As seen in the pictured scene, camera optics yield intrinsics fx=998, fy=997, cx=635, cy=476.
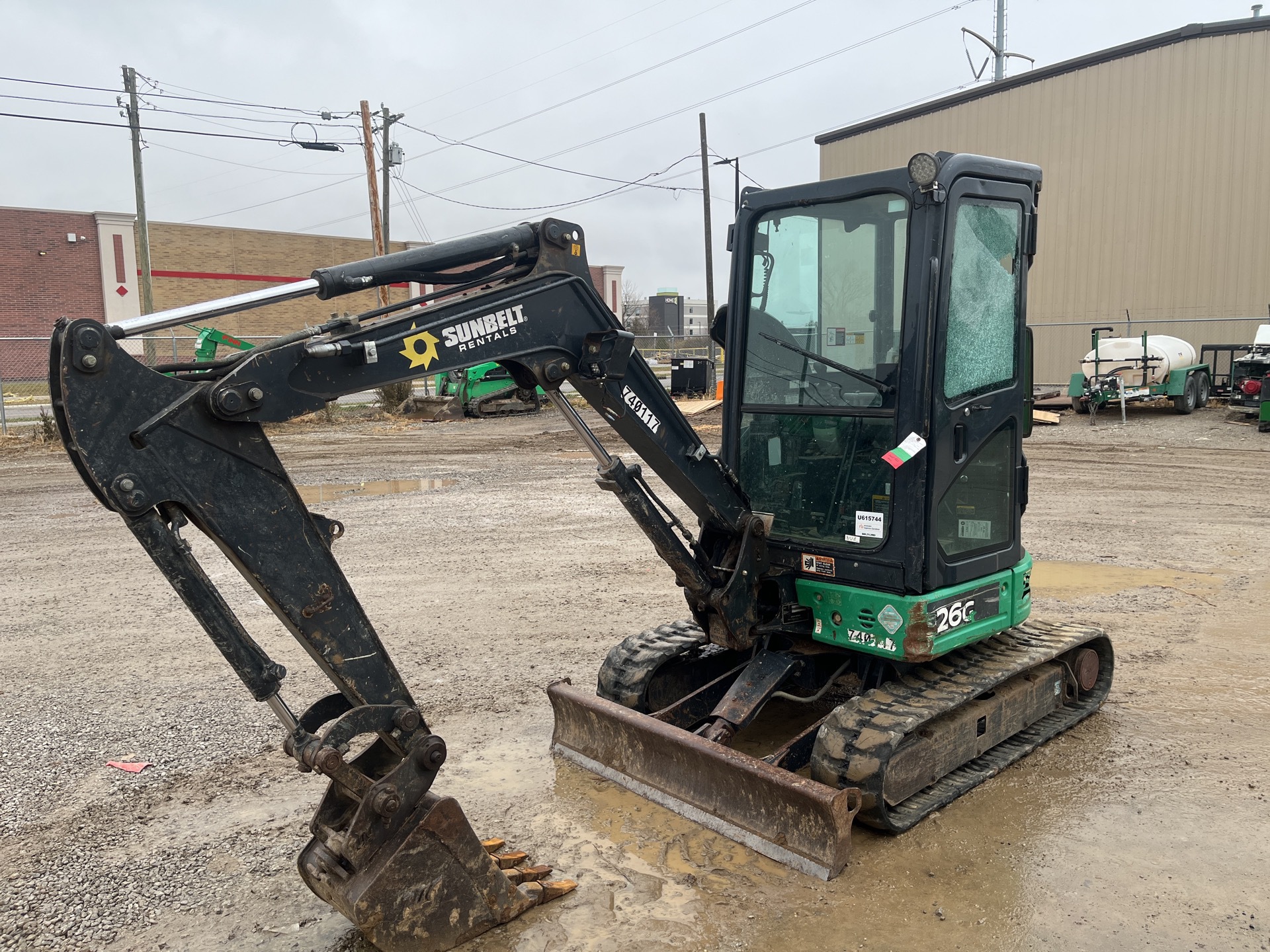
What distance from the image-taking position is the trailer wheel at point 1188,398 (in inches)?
762

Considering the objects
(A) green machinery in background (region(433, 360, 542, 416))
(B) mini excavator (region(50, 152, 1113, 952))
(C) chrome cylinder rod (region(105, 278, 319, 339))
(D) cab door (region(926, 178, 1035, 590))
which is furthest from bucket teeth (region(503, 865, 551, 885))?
(A) green machinery in background (region(433, 360, 542, 416))

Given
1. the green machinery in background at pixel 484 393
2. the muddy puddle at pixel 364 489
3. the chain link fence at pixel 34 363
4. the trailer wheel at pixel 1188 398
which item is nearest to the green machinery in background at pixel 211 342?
the chain link fence at pixel 34 363

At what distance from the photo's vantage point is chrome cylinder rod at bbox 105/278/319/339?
2.87 metres

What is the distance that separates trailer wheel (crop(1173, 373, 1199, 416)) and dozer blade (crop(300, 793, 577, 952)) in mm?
19434

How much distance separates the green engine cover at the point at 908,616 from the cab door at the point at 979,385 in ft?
0.32

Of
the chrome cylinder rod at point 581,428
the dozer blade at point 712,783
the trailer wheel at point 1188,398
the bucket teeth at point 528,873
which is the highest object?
the chrome cylinder rod at point 581,428

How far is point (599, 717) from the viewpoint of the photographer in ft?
16.1

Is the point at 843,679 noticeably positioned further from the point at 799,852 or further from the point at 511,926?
the point at 511,926

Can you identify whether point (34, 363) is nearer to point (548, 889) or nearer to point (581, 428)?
point (581, 428)

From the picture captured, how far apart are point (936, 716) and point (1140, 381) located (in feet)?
57.0

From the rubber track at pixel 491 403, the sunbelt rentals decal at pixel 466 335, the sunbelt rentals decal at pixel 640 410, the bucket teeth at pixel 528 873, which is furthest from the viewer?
the rubber track at pixel 491 403

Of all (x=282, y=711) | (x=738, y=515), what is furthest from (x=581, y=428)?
(x=282, y=711)

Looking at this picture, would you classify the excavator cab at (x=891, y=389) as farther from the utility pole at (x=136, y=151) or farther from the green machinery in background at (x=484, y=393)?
the utility pole at (x=136, y=151)

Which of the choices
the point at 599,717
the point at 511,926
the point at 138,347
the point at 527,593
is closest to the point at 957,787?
the point at 599,717
